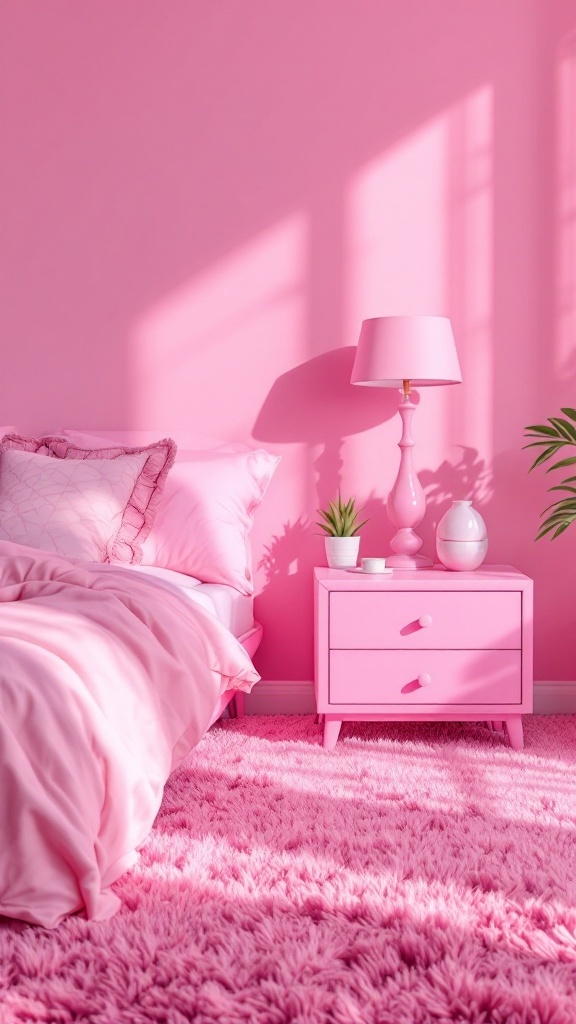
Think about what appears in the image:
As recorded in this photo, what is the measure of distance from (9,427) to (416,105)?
1.99m

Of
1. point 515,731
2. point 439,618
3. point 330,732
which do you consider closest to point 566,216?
point 439,618

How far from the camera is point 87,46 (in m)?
3.28

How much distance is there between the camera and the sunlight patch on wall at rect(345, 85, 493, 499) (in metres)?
3.21

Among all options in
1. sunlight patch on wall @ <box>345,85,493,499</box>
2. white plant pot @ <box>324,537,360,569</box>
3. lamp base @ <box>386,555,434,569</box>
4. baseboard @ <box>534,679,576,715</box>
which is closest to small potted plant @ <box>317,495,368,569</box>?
white plant pot @ <box>324,537,360,569</box>

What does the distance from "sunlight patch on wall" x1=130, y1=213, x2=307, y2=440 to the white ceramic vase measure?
0.88 meters

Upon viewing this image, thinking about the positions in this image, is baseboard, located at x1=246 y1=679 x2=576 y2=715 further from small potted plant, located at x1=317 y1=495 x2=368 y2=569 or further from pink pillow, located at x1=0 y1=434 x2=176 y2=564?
pink pillow, located at x1=0 y1=434 x2=176 y2=564

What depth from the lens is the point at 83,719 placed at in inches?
62.1

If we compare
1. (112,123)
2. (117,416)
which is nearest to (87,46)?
(112,123)

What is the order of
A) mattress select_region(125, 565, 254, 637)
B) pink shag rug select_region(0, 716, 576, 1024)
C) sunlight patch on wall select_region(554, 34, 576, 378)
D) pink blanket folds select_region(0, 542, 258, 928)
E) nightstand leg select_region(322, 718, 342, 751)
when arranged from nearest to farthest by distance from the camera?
1. pink shag rug select_region(0, 716, 576, 1024)
2. pink blanket folds select_region(0, 542, 258, 928)
3. mattress select_region(125, 565, 254, 637)
4. nightstand leg select_region(322, 718, 342, 751)
5. sunlight patch on wall select_region(554, 34, 576, 378)

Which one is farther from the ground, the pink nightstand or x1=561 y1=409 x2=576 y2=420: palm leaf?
x1=561 y1=409 x2=576 y2=420: palm leaf

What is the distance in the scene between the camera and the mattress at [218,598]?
2584 mm

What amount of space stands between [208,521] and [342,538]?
18.7 inches

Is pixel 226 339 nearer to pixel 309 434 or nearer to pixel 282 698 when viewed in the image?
pixel 309 434

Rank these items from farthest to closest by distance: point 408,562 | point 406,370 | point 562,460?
point 562,460 < point 408,562 < point 406,370
